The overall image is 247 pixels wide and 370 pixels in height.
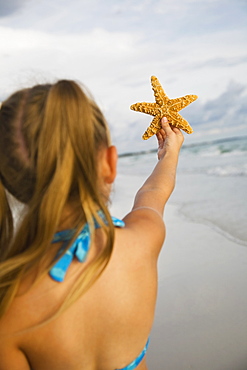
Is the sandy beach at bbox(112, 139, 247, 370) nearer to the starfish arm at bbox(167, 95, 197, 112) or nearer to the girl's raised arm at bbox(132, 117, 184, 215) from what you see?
the girl's raised arm at bbox(132, 117, 184, 215)

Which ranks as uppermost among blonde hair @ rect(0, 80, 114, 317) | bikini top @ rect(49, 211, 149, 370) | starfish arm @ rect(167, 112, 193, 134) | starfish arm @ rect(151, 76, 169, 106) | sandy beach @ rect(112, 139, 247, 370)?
blonde hair @ rect(0, 80, 114, 317)

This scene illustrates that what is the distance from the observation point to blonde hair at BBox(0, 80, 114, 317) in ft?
4.44

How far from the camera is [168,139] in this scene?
227cm

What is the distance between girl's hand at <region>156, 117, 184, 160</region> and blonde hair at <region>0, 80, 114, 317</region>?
78cm

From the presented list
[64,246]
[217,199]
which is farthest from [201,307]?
[217,199]

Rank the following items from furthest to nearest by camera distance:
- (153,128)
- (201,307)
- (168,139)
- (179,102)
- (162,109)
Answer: (201,307)
(179,102)
(162,109)
(153,128)
(168,139)

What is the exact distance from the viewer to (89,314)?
4.74 feet

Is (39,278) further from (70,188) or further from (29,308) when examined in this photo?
(70,188)

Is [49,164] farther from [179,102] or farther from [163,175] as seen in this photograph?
[179,102]

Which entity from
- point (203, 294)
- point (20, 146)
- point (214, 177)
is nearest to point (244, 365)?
point (203, 294)

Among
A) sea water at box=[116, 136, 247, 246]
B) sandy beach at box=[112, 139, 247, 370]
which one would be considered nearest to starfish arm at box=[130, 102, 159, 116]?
sandy beach at box=[112, 139, 247, 370]

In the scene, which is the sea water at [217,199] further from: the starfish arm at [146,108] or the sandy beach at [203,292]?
the starfish arm at [146,108]

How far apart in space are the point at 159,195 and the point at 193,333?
156 centimetres

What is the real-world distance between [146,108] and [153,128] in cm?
30
